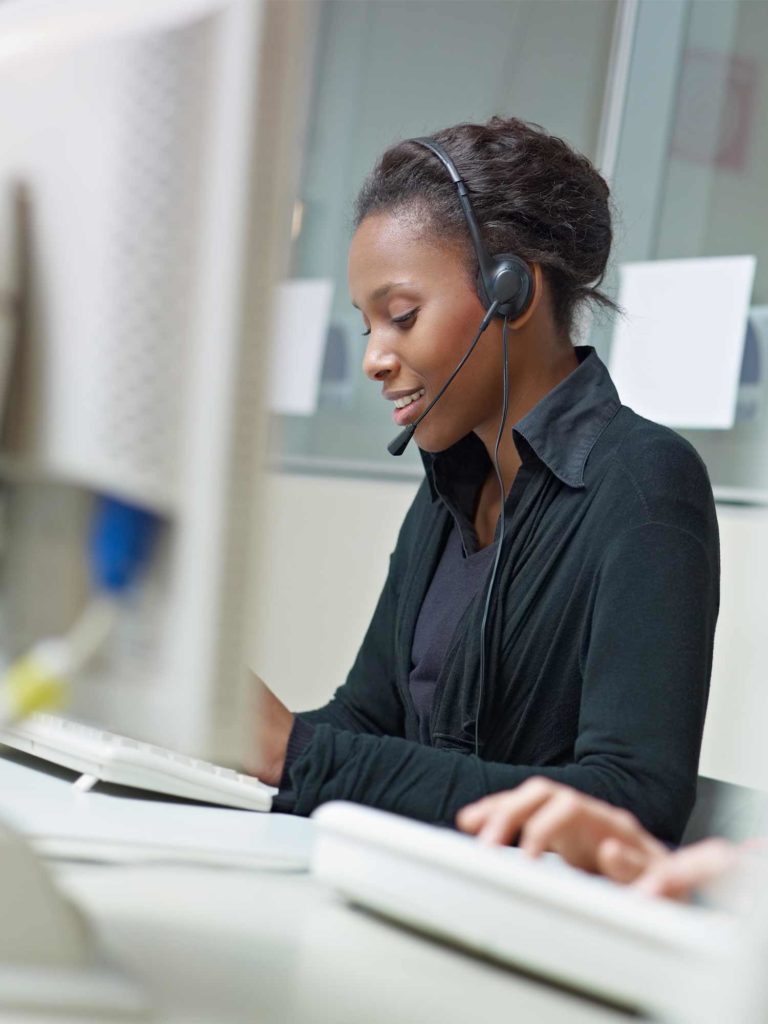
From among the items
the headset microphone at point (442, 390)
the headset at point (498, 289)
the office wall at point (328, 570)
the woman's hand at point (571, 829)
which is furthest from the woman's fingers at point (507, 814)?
the office wall at point (328, 570)

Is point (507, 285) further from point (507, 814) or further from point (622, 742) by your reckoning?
point (507, 814)

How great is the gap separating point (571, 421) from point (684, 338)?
91 cm

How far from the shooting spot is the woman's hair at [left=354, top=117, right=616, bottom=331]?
4.67 feet

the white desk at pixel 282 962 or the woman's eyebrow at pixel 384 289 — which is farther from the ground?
the woman's eyebrow at pixel 384 289

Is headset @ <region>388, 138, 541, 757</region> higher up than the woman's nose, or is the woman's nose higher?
headset @ <region>388, 138, 541, 757</region>

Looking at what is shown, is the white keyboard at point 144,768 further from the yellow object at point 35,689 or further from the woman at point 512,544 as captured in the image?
the yellow object at point 35,689

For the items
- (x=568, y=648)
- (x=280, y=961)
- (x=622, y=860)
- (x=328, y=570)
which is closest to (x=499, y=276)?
(x=568, y=648)

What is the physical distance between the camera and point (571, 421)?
4.47ft

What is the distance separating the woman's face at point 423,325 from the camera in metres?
1.42

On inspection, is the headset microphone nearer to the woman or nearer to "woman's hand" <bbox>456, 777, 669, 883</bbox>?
the woman

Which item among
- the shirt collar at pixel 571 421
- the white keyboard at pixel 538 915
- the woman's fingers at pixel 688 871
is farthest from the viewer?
the shirt collar at pixel 571 421

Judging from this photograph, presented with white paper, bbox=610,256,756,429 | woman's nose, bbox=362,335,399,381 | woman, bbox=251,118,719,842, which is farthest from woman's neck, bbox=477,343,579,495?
white paper, bbox=610,256,756,429

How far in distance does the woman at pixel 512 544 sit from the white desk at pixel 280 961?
34 centimetres

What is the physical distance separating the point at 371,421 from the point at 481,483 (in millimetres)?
1365
